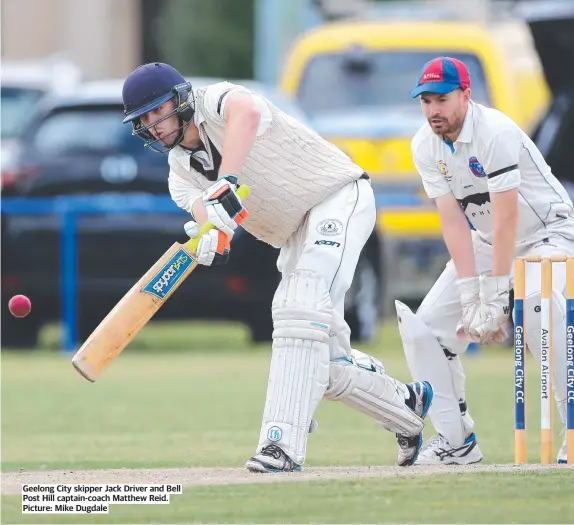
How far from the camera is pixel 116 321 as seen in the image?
284 inches

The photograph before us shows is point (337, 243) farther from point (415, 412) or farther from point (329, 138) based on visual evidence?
point (329, 138)

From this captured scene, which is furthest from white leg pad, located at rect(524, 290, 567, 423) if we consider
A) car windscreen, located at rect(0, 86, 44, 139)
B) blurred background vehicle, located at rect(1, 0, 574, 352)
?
car windscreen, located at rect(0, 86, 44, 139)

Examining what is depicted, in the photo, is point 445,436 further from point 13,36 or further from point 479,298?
point 13,36


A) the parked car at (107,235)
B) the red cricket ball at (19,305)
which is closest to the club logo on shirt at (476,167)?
the red cricket ball at (19,305)

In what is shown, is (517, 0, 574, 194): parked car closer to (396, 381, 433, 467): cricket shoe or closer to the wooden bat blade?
(396, 381, 433, 467): cricket shoe

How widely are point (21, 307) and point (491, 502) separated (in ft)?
8.91

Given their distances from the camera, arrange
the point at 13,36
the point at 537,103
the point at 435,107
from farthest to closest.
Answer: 1. the point at 13,36
2. the point at 537,103
3. the point at 435,107

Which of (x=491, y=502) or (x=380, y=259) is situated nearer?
(x=491, y=502)

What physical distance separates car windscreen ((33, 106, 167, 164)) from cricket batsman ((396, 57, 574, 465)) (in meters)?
6.54

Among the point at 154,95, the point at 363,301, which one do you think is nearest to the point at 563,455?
the point at 154,95

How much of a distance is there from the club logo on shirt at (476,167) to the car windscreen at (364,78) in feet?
26.1

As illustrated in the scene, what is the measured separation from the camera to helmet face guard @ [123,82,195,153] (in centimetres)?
725

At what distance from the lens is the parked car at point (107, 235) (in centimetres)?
1427

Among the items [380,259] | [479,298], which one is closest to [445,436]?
[479,298]
